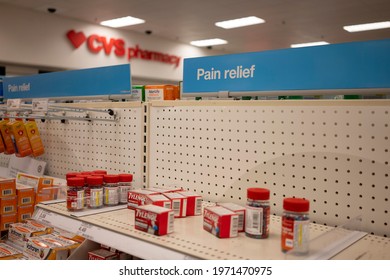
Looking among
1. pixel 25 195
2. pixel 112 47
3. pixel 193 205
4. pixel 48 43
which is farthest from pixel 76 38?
pixel 193 205

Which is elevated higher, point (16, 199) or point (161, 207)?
point (161, 207)

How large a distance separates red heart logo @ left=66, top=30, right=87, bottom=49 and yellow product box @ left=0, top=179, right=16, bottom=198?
273 inches

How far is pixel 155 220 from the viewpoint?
1.19m

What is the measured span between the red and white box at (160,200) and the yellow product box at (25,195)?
3.91ft

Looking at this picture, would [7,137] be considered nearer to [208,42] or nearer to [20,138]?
[20,138]

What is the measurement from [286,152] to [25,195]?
162 centimetres

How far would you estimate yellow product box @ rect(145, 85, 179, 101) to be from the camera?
199cm

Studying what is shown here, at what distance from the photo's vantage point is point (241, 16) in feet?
26.0

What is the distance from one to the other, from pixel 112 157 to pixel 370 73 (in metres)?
1.34

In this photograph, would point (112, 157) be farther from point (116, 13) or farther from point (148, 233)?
point (116, 13)

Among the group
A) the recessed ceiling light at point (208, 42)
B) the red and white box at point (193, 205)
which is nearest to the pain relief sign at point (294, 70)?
the red and white box at point (193, 205)

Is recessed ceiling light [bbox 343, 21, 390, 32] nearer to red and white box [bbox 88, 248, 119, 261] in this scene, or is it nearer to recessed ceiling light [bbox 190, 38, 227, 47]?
recessed ceiling light [bbox 190, 38, 227, 47]
